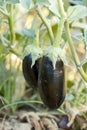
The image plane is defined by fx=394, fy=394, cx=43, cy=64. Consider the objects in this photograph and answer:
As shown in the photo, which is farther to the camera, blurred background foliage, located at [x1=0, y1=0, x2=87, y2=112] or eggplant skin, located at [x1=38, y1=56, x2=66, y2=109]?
blurred background foliage, located at [x1=0, y1=0, x2=87, y2=112]

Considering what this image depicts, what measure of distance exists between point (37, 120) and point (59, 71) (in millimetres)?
351

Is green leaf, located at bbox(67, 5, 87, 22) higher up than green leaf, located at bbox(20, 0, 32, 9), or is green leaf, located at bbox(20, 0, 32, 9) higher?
green leaf, located at bbox(20, 0, 32, 9)

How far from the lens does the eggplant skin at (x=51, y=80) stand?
2.65ft

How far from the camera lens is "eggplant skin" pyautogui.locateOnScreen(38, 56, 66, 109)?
0.81 m

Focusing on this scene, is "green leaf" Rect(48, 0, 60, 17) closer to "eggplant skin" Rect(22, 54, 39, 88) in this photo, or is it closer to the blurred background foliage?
the blurred background foliage

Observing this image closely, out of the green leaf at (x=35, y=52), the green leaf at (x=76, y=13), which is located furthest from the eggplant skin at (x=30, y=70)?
the green leaf at (x=76, y=13)

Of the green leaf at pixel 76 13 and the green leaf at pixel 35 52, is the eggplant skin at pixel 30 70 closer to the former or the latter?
the green leaf at pixel 35 52

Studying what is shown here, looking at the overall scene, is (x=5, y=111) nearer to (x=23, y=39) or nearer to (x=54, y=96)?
(x=23, y=39)

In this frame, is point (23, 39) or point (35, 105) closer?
point (23, 39)

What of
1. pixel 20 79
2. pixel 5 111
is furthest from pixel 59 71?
pixel 20 79

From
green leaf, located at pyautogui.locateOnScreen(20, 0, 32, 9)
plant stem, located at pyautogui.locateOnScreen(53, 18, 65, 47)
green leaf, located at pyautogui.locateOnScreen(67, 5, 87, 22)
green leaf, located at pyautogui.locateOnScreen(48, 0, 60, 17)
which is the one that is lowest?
plant stem, located at pyautogui.locateOnScreen(53, 18, 65, 47)

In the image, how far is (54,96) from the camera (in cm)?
85

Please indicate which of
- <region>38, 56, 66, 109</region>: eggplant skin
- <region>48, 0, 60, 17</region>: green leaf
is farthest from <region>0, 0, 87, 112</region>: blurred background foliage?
<region>38, 56, 66, 109</region>: eggplant skin

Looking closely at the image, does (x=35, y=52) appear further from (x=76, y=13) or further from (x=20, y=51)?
(x=20, y=51)
